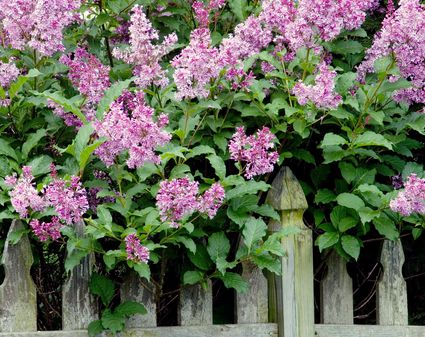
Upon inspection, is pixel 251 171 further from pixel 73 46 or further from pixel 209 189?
pixel 73 46

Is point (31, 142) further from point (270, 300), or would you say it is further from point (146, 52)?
point (270, 300)

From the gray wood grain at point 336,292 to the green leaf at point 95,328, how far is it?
0.88 meters

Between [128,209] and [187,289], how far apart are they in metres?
0.47

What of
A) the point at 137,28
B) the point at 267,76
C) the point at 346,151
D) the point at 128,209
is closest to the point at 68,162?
the point at 128,209

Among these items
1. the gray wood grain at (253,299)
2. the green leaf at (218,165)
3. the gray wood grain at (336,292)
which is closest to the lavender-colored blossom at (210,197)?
the green leaf at (218,165)

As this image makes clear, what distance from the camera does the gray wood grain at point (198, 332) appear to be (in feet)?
8.68

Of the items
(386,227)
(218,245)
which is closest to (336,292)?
(386,227)

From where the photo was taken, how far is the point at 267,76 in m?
2.80

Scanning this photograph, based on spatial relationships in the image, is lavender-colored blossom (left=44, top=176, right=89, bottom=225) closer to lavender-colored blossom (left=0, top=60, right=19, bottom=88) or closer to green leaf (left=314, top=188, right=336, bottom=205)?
lavender-colored blossom (left=0, top=60, right=19, bottom=88)

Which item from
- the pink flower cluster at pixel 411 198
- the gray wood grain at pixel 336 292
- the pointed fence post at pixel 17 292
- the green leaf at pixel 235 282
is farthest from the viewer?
the gray wood grain at pixel 336 292

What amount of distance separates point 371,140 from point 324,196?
36cm

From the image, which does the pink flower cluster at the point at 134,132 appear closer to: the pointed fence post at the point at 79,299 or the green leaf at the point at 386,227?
the pointed fence post at the point at 79,299

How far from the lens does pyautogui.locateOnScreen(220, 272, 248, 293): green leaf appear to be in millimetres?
2711

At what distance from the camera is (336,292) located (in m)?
2.97
